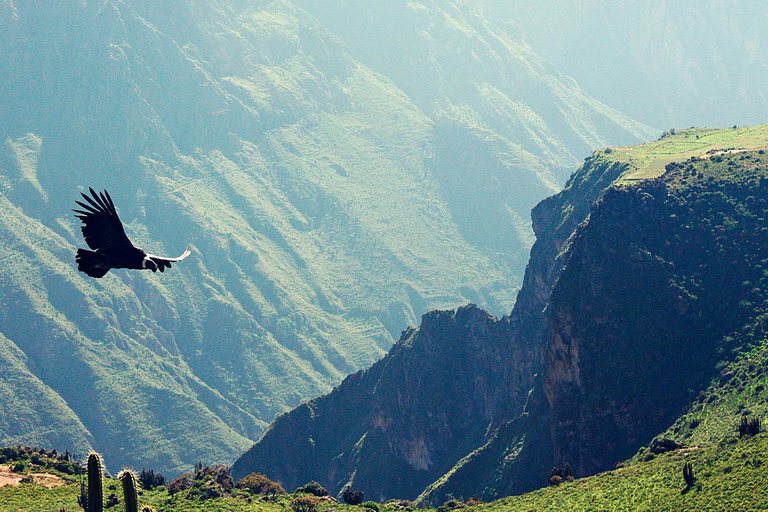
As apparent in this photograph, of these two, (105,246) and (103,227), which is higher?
(103,227)

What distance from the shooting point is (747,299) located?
467 ft

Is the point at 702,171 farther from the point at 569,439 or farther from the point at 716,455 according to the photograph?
the point at 716,455

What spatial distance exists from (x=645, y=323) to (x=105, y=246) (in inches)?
4127

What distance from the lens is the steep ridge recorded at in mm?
139000

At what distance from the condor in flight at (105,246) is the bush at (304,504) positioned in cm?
6675

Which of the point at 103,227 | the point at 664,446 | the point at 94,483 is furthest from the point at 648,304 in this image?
the point at 103,227

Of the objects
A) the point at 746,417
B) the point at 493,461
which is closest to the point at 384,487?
the point at 493,461

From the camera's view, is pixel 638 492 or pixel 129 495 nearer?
pixel 129 495

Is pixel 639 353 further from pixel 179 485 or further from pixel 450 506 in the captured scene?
pixel 179 485

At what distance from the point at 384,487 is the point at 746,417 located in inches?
3566

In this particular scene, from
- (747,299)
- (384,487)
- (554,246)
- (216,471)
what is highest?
(554,246)

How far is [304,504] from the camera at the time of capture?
4707 inches

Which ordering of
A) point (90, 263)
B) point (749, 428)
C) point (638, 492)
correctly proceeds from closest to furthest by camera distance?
1. point (90, 263)
2. point (638, 492)
3. point (749, 428)

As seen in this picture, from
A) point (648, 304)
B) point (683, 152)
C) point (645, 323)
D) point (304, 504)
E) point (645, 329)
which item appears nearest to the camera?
point (304, 504)
